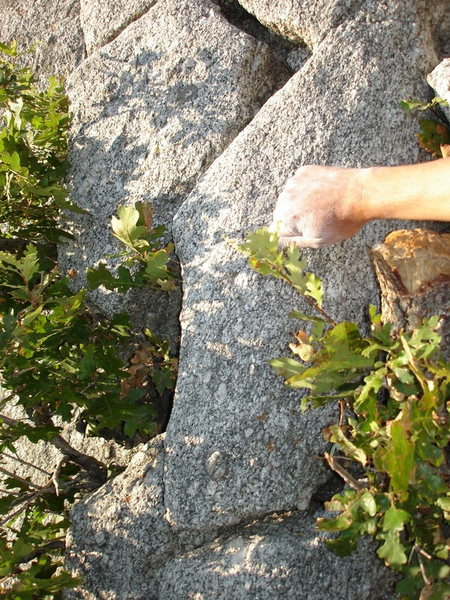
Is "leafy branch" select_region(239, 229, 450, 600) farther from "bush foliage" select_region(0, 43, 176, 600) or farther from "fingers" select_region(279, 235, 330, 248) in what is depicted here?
"bush foliage" select_region(0, 43, 176, 600)

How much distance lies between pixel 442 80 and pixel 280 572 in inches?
86.9

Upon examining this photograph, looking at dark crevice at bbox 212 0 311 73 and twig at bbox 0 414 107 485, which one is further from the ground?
dark crevice at bbox 212 0 311 73

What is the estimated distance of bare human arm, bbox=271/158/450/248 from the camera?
270 cm

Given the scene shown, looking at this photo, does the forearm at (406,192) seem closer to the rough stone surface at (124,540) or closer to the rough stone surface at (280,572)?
the rough stone surface at (280,572)

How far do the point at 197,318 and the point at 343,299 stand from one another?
2.10 feet

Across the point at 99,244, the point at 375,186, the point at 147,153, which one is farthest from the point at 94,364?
the point at 375,186

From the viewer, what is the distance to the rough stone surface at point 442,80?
300 centimetres

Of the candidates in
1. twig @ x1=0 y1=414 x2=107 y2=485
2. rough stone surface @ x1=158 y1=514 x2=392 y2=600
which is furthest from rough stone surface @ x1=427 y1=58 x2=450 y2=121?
twig @ x1=0 y1=414 x2=107 y2=485

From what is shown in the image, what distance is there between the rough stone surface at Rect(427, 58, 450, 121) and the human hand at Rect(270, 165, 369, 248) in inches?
23.8

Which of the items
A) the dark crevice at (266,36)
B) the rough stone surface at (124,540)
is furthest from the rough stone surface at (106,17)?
the rough stone surface at (124,540)

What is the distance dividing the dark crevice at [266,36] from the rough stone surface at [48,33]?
2.86 ft

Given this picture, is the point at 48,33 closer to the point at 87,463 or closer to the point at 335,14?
the point at 335,14

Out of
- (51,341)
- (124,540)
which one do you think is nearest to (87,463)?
(124,540)

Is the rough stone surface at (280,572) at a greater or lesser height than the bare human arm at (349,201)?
lesser
